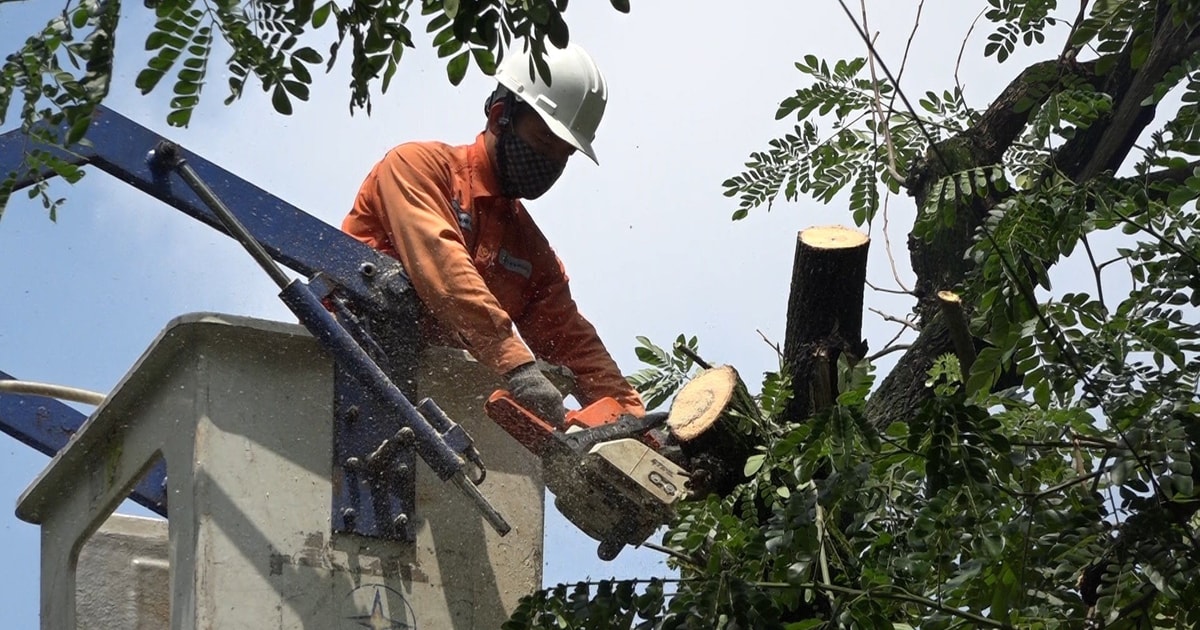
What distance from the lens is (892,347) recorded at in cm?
460

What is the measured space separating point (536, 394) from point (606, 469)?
36 cm

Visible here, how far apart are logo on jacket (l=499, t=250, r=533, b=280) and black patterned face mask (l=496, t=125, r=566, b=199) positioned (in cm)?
20

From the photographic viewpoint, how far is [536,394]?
4.48 metres

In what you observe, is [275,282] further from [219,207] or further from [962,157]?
[962,157]

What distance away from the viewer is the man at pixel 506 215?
15.2 ft

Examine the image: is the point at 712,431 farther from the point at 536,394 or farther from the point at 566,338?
the point at 566,338

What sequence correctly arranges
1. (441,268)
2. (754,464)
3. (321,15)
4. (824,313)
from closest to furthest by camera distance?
(321,15) < (754,464) < (824,313) < (441,268)

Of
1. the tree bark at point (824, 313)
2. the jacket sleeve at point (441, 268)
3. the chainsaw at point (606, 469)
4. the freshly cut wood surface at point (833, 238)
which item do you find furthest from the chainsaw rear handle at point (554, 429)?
the freshly cut wood surface at point (833, 238)

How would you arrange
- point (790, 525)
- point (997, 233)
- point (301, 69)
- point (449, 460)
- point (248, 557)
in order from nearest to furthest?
point (301, 69) → point (790, 525) → point (997, 233) → point (248, 557) → point (449, 460)

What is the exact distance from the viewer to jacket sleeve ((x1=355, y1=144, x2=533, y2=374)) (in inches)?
179

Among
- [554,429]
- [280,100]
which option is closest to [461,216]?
[554,429]

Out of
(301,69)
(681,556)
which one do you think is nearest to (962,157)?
(681,556)

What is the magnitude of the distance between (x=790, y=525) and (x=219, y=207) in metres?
2.04

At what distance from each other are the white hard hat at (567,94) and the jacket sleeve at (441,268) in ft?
1.69
